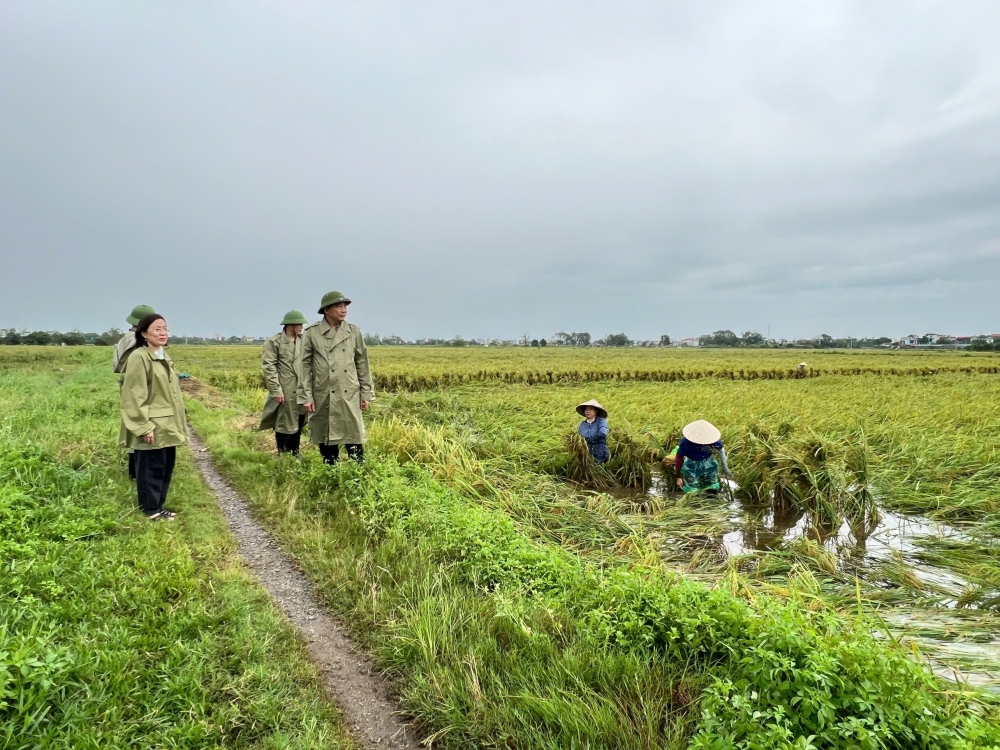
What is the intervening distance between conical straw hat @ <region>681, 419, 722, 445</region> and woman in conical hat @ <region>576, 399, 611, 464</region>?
1.11m

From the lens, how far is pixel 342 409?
509 centimetres

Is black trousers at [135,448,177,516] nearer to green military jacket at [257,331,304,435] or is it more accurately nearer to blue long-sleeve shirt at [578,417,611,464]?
green military jacket at [257,331,304,435]

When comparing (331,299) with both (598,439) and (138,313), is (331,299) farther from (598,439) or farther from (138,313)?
(598,439)

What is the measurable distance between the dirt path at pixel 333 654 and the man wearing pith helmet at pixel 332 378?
119cm

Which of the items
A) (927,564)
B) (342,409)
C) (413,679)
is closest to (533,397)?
(342,409)

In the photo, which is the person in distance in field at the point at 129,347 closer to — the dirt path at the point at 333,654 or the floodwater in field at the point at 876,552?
the dirt path at the point at 333,654

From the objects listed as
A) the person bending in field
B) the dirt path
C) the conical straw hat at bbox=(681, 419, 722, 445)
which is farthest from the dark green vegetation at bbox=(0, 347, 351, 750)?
the person bending in field

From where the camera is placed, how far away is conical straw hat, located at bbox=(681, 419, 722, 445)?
5.39 m

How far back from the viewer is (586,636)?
93.1 inches

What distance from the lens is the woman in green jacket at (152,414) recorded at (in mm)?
4055

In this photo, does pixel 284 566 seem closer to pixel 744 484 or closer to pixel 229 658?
pixel 229 658

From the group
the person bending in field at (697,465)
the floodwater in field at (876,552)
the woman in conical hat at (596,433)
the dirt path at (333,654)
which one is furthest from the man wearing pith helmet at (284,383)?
the person bending in field at (697,465)

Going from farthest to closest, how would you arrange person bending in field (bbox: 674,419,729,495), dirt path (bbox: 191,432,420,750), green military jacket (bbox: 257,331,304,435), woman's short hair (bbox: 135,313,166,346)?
green military jacket (bbox: 257,331,304,435) → person bending in field (bbox: 674,419,729,495) → woman's short hair (bbox: 135,313,166,346) → dirt path (bbox: 191,432,420,750)

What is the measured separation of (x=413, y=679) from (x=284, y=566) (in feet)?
5.72
